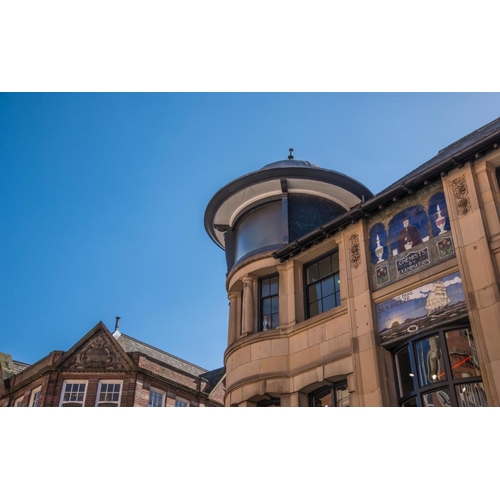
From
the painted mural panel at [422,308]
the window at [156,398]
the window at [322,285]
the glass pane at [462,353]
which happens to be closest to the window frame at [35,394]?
the window at [156,398]

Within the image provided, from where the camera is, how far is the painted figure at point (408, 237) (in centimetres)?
1661

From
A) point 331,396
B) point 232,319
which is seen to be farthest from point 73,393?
point 331,396

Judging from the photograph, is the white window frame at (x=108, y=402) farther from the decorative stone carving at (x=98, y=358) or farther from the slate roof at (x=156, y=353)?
the slate roof at (x=156, y=353)

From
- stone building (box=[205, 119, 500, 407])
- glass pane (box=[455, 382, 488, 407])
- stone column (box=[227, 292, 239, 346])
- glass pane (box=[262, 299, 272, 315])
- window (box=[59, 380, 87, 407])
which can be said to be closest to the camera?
glass pane (box=[455, 382, 488, 407])

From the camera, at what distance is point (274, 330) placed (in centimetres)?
1902

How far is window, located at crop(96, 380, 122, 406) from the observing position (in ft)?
119

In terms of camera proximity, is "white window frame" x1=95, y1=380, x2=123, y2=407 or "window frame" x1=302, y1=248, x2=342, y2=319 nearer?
"window frame" x1=302, y1=248, x2=342, y2=319

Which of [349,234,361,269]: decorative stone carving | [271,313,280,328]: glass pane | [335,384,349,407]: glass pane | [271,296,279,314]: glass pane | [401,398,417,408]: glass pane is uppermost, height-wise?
[349,234,361,269]: decorative stone carving

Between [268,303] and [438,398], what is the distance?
284 inches

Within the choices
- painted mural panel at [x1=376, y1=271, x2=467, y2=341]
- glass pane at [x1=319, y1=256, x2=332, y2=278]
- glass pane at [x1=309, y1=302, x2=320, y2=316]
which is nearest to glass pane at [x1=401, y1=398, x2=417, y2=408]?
painted mural panel at [x1=376, y1=271, x2=467, y2=341]

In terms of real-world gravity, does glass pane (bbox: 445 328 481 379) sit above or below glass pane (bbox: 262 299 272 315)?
below

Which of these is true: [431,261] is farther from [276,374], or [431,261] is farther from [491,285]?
[276,374]

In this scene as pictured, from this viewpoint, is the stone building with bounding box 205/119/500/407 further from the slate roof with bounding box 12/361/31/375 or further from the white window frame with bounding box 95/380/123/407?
the slate roof with bounding box 12/361/31/375

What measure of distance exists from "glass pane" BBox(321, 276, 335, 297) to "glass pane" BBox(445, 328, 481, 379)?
476 centimetres
